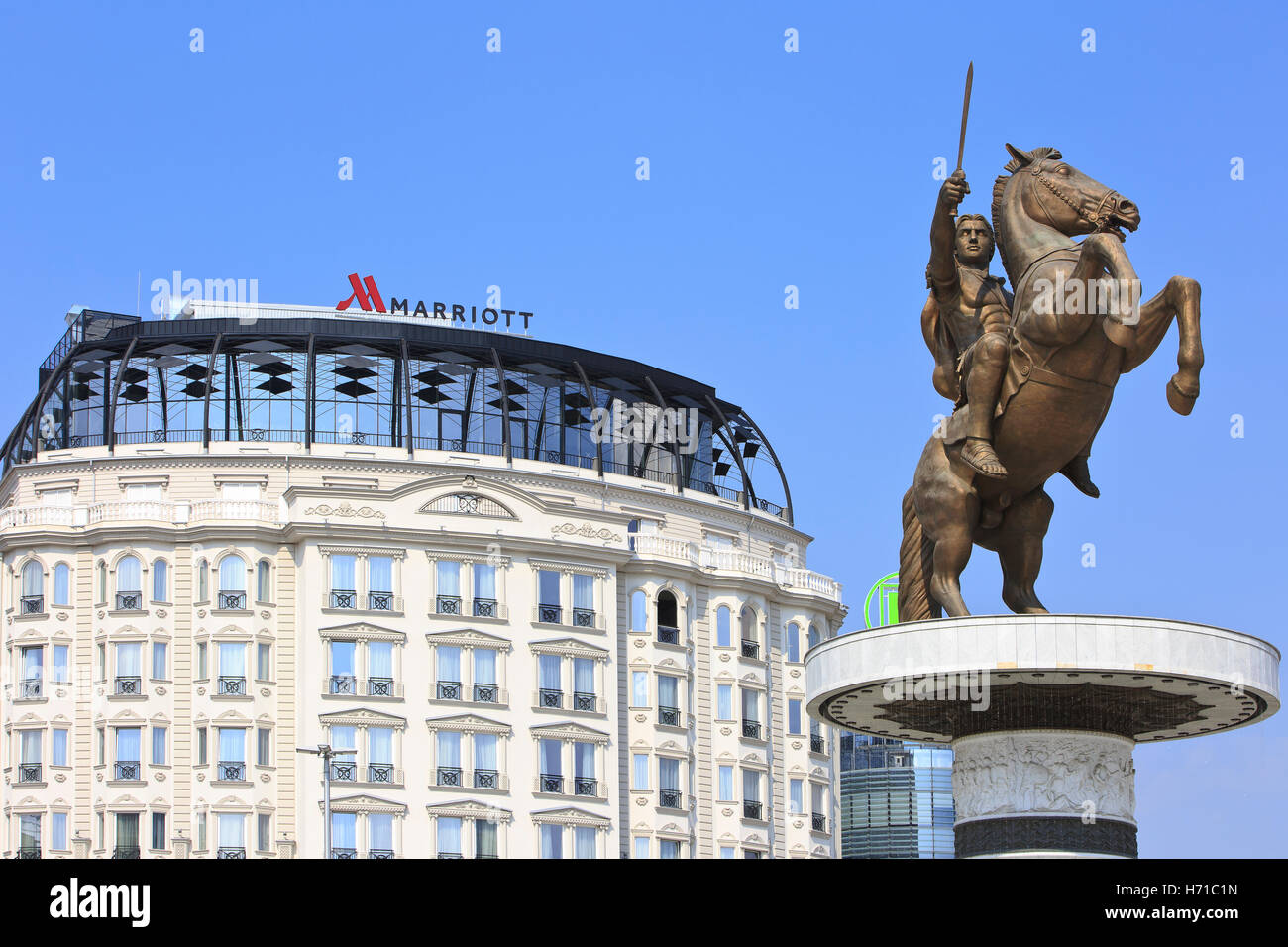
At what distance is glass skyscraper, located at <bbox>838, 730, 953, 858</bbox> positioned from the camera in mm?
117062

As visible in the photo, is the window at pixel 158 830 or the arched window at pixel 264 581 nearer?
the window at pixel 158 830

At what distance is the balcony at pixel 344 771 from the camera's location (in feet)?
281

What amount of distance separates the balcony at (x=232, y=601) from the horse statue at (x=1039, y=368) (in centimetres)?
6082

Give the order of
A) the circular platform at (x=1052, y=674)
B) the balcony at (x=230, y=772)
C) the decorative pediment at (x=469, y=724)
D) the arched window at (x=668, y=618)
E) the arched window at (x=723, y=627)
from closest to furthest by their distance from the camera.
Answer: the circular platform at (x=1052, y=674) < the balcony at (x=230, y=772) < the decorative pediment at (x=469, y=724) < the arched window at (x=668, y=618) < the arched window at (x=723, y=627)

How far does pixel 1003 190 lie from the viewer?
2980 centimetres

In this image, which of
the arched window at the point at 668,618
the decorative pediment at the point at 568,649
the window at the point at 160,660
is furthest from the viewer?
the arched window at the point at 668,618

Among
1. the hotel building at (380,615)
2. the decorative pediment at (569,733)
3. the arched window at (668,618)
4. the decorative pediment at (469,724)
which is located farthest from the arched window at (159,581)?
the arched window at (668,618)

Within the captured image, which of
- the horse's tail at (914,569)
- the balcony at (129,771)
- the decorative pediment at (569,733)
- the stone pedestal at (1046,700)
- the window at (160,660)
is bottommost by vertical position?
the stone pedestal at (1046,700)

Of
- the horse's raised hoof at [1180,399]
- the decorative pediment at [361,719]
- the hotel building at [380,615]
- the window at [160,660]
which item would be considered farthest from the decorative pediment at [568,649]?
the horse's raised hoof at [1180,399]

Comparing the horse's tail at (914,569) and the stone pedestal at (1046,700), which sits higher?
the horse's tail at (914,569)

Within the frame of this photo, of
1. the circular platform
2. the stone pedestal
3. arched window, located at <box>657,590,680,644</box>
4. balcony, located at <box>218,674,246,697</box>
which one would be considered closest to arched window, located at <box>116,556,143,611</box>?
balcony, located at <box>218,674,246,697</box>

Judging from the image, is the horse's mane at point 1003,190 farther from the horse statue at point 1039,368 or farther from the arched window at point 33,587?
the arched window at point 33,587
